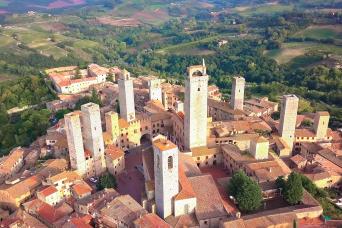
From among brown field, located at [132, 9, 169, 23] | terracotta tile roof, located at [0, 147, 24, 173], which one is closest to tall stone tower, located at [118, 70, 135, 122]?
terracotta tile roof, located at [0, 147, 24, 173]

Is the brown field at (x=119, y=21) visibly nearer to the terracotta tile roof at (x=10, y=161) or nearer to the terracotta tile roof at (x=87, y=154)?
the terracotta tile roof at (x=10, y=161)

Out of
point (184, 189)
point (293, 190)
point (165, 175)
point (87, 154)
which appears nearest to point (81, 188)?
point (87, 154)

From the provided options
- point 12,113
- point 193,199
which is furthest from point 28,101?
point 193,199

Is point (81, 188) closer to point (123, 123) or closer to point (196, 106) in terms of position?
point (123, 123)

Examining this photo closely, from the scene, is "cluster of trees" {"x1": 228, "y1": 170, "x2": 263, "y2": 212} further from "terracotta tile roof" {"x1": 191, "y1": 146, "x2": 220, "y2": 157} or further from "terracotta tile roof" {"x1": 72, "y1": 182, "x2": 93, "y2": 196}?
"terracotta tile roof" {"x1": 72, "y1": 182, "x2": 93, "y2": 196}

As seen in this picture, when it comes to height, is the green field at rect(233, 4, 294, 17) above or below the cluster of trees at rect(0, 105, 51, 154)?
above

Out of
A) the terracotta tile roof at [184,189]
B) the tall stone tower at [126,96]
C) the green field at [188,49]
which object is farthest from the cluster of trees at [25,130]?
the green field at [188,49]
